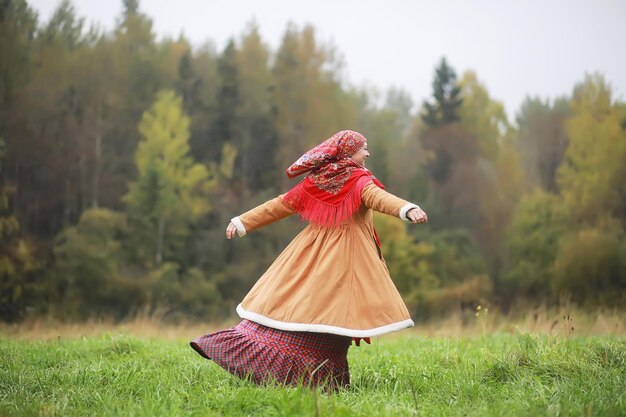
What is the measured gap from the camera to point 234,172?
32219 millimetres

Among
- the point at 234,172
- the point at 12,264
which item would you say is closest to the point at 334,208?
the point at 12,264

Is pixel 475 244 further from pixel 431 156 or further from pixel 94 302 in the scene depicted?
pixel 94 302

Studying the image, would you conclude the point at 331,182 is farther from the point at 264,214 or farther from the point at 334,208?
the point at 264,214

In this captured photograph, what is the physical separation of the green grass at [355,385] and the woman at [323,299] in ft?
0.72

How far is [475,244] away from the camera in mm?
31672

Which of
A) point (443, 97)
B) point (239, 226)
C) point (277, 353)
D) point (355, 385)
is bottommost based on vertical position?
point (355, 385)

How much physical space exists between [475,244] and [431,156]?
5.61 m

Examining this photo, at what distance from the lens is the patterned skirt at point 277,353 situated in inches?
181

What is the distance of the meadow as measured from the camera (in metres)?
3.84

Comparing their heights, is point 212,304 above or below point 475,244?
below

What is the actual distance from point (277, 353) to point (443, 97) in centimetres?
3295

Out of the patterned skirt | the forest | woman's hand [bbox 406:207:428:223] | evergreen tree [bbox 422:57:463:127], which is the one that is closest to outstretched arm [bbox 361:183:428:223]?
woman's hand [bbox 406:207:428:223]

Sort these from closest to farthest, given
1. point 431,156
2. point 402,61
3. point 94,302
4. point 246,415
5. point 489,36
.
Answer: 1. point 246,415
2. point 94,302
3. point 431,156
4. point 402,61
5. point 489,36

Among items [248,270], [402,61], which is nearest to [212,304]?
[248,270]
